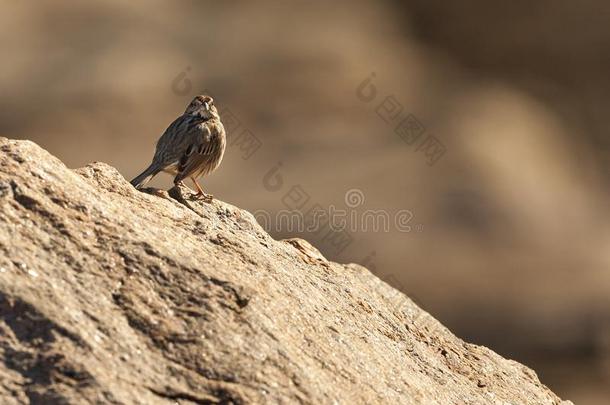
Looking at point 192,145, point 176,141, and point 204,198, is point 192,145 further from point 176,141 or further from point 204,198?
point 204,198

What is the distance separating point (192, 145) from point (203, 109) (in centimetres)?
51

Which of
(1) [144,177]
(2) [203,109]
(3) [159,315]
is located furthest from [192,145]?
(3) [159,315]

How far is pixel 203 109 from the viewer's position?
890 centimetres

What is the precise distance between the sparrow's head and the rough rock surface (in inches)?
102

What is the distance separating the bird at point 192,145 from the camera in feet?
27.4

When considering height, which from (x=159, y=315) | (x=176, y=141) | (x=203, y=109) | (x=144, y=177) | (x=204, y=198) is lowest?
(x=159, y=315)

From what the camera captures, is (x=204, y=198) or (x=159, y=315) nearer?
(x=159, y=315)

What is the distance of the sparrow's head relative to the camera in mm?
8820

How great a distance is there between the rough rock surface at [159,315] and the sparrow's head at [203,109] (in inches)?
102

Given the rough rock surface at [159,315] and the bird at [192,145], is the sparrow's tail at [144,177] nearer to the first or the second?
the bird at [192,145]

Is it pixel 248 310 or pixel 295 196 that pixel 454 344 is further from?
pixel 295 196

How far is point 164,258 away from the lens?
204 inches

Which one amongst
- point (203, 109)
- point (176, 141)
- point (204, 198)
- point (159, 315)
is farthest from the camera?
point (203, 109)

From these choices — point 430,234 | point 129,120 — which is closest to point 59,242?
point 430,234
